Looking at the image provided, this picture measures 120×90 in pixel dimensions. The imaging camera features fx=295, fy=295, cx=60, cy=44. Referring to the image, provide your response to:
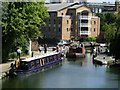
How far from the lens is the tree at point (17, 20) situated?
3609 centimetres

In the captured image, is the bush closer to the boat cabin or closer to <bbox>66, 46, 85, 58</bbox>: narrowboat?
the boat cabin

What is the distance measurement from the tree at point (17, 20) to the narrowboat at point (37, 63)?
445 centimetres

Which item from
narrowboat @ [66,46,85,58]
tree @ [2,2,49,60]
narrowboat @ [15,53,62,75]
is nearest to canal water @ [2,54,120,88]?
narrowboat @ [15,53,62,75]

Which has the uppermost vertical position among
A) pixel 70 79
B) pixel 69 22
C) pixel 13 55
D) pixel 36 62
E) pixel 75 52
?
pixel 69 22

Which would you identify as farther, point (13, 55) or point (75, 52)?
point (75, 52)

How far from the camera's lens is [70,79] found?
30.9m

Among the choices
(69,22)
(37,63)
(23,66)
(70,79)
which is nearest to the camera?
(70,79)

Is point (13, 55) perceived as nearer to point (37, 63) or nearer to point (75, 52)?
point (37, 63)

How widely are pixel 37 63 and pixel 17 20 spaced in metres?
6.11

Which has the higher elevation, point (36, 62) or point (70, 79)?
point (36, 62)

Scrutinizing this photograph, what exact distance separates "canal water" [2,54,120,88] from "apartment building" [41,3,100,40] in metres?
54.7

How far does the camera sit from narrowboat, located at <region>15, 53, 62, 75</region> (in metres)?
31.5

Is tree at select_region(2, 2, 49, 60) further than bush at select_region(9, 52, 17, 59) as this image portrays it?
No

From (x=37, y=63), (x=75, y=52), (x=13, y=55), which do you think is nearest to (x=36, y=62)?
(x=37, y=63)
